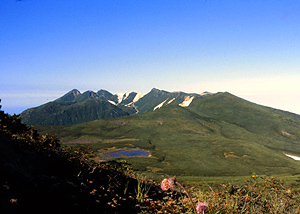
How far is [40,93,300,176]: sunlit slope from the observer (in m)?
87.6

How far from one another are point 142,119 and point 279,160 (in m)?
116

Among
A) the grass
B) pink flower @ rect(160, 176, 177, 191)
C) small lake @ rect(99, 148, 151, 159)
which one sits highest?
pink flower @ rect(160, 176, 177, 191)

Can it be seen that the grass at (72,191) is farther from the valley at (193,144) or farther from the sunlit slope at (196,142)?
the sunlit slope at (196,142)

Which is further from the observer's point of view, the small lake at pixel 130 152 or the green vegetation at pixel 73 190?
the small lake at pixel 130 152

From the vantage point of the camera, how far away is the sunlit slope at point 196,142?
87625mm

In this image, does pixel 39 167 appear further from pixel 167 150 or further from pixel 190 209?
pixel 167 150

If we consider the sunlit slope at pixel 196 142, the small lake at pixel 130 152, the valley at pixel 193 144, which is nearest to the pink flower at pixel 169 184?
the valley at pixel 193 144

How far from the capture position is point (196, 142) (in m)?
134

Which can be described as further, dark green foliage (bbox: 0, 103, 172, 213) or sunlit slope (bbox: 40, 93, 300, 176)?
sunlit slope (bbox: 40, 93, 300, 176)

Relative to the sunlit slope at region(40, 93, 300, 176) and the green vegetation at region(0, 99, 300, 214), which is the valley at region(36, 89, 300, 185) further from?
the green vegetation at region(0, 99, 300, 214)

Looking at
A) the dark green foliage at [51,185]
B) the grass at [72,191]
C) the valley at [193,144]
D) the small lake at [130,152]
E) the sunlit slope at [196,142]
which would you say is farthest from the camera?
the small lake at [130,152]

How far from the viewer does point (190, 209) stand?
6418mm

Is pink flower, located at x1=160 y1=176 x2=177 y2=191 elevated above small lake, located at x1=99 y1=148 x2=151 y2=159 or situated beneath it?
elevated above

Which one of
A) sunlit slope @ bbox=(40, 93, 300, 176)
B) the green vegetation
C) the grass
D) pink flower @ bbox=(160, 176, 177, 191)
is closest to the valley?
sunlit slope @ bbox=(40, 93, 300, 176)
